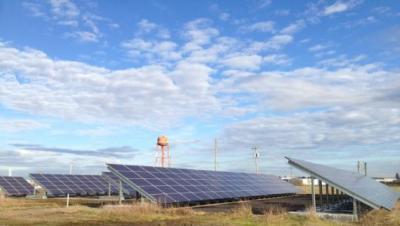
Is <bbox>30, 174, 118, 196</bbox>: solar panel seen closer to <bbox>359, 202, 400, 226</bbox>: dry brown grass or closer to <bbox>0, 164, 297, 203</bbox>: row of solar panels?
<bbox>0, 164, 297, 203</bbox>: row of solar panels

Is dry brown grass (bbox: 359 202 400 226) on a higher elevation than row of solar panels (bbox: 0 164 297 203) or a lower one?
lower

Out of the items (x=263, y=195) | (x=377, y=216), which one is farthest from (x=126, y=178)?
(x=263, y=195)

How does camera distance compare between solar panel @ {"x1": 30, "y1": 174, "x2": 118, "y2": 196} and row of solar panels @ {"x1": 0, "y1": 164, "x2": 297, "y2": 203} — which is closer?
row of solar panels @ {"x1": 0, "y1": 164, "x2": 297, "y2": 203}

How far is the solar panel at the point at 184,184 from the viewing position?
95.3 ft

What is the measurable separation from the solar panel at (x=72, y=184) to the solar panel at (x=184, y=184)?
16.5m

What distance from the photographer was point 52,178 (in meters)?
52.0

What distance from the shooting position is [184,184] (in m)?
34.1

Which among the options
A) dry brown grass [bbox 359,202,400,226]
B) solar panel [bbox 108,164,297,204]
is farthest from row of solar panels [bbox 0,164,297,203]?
dry brown grass [bbox 359,202,400,226]

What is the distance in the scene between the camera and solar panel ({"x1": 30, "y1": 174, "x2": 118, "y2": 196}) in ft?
160

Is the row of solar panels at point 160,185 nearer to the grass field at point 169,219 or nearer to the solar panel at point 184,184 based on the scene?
the solar panel at point 184,184

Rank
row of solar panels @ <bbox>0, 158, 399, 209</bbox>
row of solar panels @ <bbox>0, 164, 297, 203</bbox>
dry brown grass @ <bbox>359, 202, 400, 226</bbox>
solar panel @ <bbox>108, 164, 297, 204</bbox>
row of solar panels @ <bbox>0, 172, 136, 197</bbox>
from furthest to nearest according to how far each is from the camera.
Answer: row of solar panels @ <bbox>0, 172, 136, 197</bbox> < row of solar panels @ <bbox>0, 164, 297, 203</bbox> < solar panel @ <bbox>108, 164, 297, 204</bbox> < row of solar panels @ <bbox>0, 158, 399, 209</bbox> < dry brown grass @ <bbox>359, 202, 400, 226</bbox>

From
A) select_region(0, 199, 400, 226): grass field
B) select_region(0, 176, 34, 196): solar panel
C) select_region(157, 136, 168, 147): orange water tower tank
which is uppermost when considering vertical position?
select_region(157, 136, 168, 147): orange water tower tank

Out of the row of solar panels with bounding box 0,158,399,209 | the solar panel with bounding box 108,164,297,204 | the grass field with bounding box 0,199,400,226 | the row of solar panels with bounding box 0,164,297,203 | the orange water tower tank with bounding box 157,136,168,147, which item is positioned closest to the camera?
the grass field with bounding box 0,199,400,226

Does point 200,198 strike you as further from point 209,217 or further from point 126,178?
point 209,217
